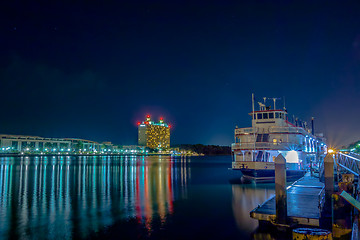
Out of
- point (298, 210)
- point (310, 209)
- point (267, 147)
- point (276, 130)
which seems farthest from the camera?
point (276, 130)

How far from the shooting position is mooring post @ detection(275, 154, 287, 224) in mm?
15203

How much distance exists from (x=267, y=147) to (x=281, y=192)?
78.8 ft

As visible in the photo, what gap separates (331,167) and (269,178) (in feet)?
75.7

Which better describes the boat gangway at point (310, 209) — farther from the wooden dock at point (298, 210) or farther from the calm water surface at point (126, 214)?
the calm water surface at point (126, 214)

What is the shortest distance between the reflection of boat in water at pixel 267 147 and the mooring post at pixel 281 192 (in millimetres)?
23315

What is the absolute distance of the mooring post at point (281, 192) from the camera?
15.2 metres

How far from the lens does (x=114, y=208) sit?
24.8 meters

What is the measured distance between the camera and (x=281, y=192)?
49.8 ft

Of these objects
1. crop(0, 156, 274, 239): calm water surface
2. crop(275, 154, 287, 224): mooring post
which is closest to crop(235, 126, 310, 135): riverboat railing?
crop(0, 156, 274, 239): calm water surface

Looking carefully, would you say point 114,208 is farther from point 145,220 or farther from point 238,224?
point 238,224

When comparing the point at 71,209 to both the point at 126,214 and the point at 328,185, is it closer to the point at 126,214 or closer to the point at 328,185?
the point at 126,214

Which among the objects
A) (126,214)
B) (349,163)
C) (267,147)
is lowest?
(126,214)

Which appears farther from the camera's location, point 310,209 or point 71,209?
point 71,209

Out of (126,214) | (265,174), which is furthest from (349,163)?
(126,214)
